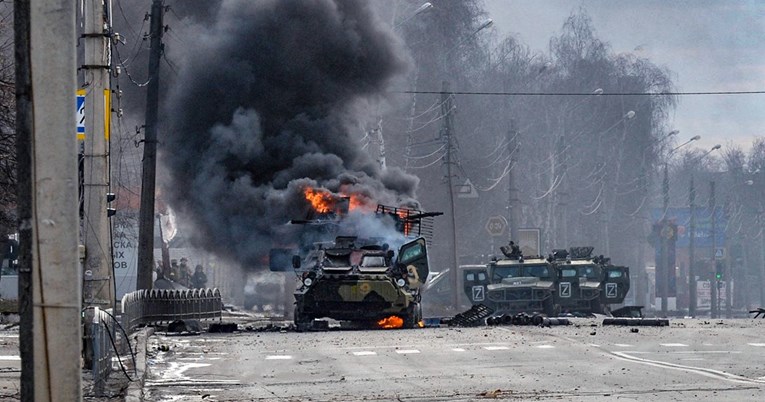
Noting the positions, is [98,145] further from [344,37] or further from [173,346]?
[344,37]

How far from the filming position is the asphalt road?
42.8 ft

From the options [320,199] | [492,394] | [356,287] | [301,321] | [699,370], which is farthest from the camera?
[320,199]

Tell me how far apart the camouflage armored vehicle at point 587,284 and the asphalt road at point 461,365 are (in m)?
14.3

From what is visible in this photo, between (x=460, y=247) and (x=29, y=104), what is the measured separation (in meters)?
71.2

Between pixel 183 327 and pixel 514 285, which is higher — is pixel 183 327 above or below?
below

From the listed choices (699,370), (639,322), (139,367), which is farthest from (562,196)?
(139,367)

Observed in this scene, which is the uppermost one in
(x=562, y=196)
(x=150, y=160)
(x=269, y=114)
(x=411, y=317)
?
(x=269, y=114)

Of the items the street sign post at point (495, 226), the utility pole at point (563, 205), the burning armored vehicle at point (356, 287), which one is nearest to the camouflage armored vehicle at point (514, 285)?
the burning armored vehicle at point (356, 287)

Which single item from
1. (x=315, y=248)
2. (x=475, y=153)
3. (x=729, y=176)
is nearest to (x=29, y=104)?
(x=315, y=248)

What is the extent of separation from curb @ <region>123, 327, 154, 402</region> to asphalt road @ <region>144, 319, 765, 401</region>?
0.50 feet

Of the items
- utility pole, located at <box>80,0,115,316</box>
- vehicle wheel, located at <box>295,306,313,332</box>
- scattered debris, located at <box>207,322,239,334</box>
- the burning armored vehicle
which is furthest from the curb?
the burning armored vehicle

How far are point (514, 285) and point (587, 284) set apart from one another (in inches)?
96.7

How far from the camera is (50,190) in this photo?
7562 millimetres

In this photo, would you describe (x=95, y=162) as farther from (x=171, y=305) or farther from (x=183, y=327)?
(x=171, y=305)
